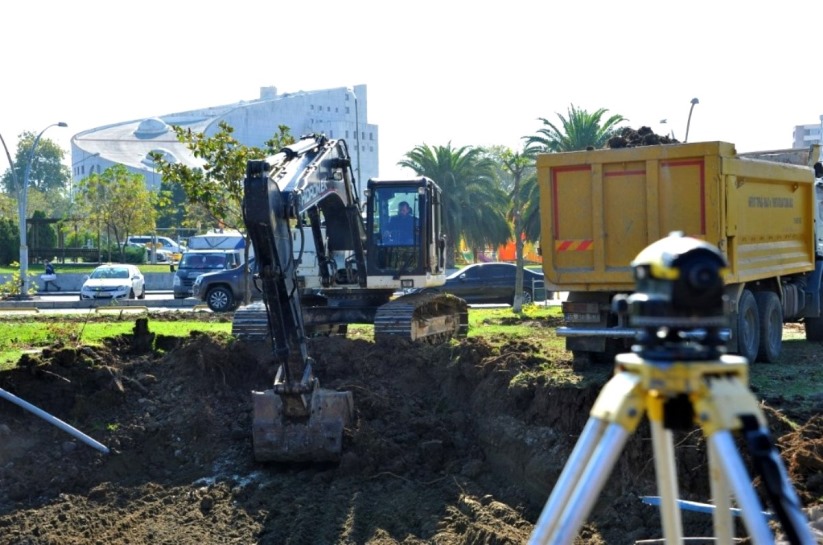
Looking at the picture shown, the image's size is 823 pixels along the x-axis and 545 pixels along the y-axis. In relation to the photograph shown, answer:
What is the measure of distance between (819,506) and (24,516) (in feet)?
22.6

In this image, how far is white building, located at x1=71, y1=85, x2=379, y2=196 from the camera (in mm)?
119812

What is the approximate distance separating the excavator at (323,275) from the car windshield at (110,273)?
63.2 feet

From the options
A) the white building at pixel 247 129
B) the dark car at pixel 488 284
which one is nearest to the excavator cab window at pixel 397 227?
the dark car at pixel 488 284

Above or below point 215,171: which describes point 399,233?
below

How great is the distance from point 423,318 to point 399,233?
4.83 ft

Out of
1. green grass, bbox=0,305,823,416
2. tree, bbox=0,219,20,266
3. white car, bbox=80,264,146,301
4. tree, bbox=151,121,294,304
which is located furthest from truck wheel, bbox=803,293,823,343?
tree, bbox=0,219,20,266

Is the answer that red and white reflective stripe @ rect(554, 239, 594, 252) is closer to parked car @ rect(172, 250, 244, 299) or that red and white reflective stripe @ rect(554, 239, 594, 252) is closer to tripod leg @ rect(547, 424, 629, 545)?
tripod leg @ rect(547, 424, 629, 545)

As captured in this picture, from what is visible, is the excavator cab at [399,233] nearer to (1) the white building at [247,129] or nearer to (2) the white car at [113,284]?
(2) the white car at [113,284]

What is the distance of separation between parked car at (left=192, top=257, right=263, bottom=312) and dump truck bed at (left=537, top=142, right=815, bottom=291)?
18.6m

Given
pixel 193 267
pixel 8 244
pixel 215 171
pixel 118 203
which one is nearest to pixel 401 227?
pixel 215 171

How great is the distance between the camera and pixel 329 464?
11453 millimetres

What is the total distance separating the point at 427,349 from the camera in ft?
51.3

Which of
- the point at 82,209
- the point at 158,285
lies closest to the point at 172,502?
the point at 158,285

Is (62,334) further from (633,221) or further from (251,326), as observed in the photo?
(633,221)
